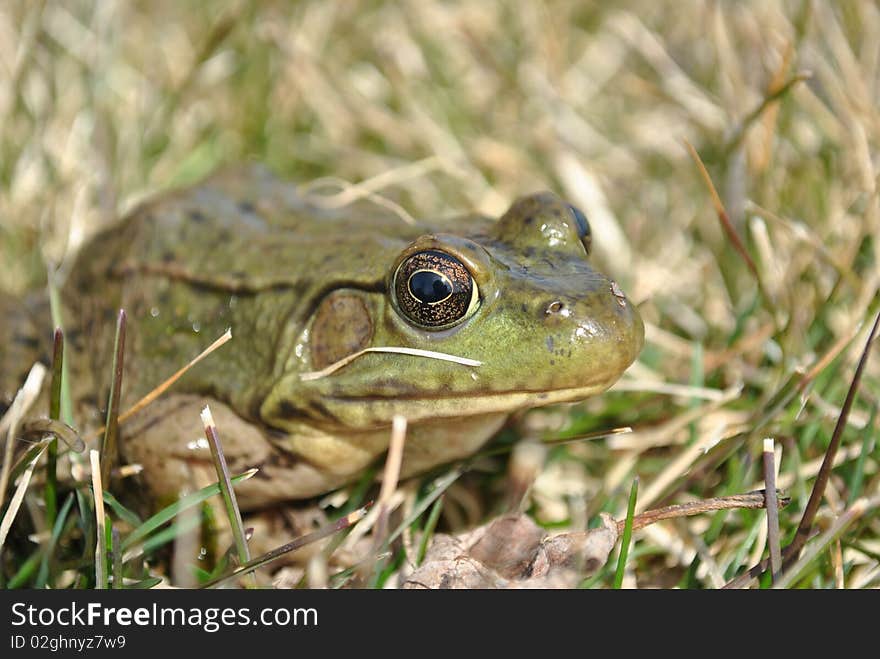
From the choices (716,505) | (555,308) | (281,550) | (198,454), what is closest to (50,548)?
(198,454)

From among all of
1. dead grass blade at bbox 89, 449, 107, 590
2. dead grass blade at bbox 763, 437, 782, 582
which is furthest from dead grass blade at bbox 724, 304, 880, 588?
dead grass blade at bbox 89, 449, 107, 590

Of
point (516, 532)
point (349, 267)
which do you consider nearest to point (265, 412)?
point (349, 267)

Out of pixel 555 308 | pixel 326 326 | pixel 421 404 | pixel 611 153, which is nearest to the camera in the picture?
pixel 555 308

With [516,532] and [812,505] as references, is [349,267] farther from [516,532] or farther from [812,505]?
[812,505]

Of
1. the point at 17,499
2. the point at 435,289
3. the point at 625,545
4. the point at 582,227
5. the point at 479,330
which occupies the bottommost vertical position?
the point at 625,545

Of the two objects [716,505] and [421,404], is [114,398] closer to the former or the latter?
[421,404]
